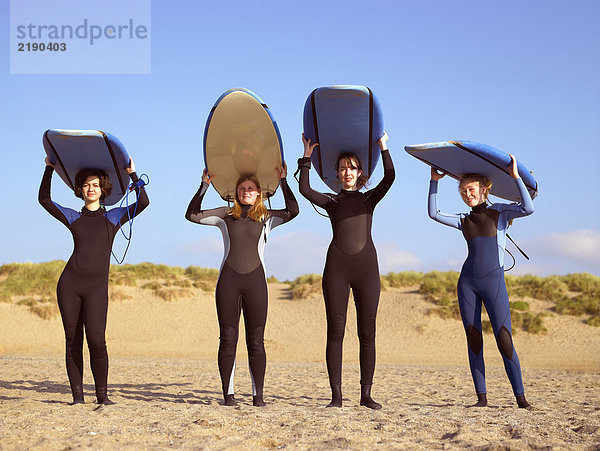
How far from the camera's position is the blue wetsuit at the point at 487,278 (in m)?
5.42

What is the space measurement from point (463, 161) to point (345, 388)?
381 cm

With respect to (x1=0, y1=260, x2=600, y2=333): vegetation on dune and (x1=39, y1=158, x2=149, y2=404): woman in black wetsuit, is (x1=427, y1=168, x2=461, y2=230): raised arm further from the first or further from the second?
(x1=0, y1=260, x2=600, y2=333): vegetation on dune

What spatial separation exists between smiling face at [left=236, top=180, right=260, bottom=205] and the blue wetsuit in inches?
76.6

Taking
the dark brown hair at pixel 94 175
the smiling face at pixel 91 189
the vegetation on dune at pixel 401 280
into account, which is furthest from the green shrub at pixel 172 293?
the smiling face at pixel 91 189

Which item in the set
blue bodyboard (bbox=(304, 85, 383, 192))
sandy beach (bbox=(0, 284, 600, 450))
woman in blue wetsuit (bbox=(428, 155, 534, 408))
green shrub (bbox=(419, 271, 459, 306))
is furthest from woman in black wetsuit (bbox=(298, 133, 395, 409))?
green shrub (bbox=(419, 271, 459, 306))

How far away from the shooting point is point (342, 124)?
5484 mm

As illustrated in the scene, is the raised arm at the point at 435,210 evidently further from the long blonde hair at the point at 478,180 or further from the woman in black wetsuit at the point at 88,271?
the woman in black wetsuit at the point at 88,271

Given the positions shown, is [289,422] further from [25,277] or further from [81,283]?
[25,277]

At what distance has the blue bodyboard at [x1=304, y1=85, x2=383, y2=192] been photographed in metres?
5.26

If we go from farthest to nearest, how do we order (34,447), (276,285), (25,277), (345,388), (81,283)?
(276,285) → (25,277) → (345,388) → (81,283) → (34,447)

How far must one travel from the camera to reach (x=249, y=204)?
5.49 meters

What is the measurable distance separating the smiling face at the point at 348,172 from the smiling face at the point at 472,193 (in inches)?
46.0

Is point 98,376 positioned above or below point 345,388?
above

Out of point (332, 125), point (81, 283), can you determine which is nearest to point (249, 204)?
point (332, 125)
